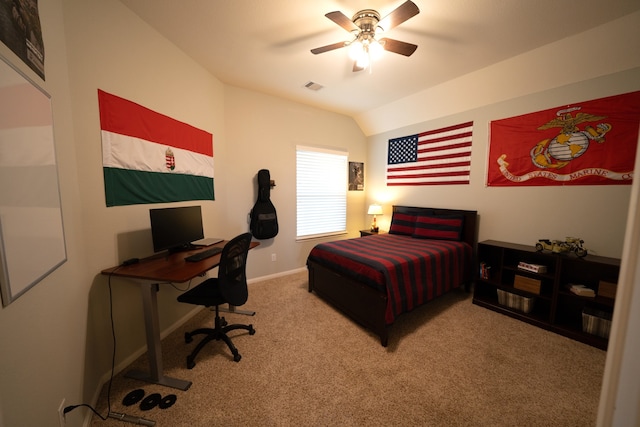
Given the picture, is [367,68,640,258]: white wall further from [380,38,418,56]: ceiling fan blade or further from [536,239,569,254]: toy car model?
[380,38,418,56]: ceiling fan blade

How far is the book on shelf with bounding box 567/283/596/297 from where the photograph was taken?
2.14 m

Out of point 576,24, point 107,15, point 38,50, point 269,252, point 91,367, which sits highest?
point 576,24

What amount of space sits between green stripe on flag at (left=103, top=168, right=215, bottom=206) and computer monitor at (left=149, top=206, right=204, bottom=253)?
198 mm

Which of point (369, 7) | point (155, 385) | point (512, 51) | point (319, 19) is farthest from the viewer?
point (512, 51)

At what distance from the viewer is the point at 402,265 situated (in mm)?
2291

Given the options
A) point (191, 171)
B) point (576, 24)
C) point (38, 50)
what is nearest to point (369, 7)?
point (576, 24)

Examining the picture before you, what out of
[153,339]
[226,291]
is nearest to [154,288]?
[153,339]

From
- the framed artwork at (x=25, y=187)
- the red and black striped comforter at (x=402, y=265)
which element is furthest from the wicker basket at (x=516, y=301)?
the framed artwork at (x=25, y=187)

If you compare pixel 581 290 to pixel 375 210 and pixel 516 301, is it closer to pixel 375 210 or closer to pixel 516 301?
pixel 516 301

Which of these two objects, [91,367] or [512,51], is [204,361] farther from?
[512,51]

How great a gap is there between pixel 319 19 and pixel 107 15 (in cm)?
159

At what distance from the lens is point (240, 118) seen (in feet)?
10.6

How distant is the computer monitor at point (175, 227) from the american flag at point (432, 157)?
3.29m

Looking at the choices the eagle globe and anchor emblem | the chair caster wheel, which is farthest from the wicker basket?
the chair caster wheel
